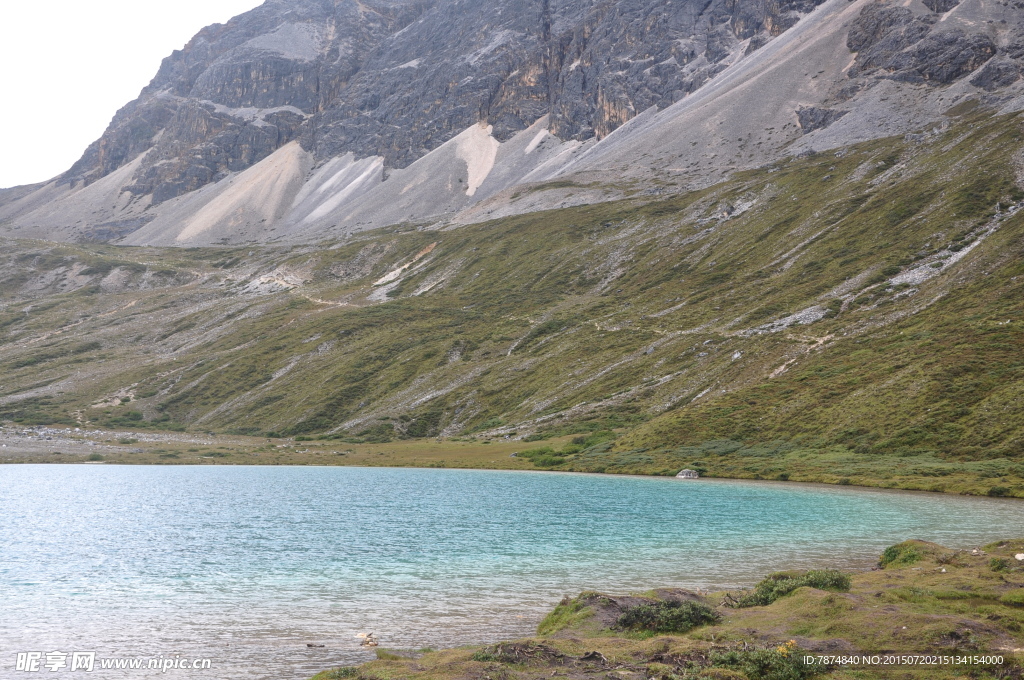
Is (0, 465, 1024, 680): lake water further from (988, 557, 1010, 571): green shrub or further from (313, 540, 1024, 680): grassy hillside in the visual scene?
(988, 557, 1010, 571): green shrub

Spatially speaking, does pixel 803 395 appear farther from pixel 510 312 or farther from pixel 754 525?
pixel 510 312

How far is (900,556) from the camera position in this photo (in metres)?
→ 28.6

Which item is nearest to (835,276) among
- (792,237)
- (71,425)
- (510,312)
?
(792,237)

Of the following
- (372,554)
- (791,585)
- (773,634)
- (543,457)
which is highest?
(372,554)

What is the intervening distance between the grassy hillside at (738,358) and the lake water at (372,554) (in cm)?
1846

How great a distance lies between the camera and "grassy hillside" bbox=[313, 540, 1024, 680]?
15430mm

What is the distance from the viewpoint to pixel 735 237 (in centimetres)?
17888

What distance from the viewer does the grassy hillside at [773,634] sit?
15430 millimetres

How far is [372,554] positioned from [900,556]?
78.8ft

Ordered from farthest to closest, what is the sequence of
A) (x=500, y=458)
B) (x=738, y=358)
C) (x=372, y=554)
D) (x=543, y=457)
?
(x=738, y=358) < (x=500, y=458) < (x=543, y=457) < (x=372, y=554)

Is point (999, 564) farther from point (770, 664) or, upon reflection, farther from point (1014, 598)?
point (770, 664)

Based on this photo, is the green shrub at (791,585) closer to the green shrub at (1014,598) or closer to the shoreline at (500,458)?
the green shrub at (1014,598)

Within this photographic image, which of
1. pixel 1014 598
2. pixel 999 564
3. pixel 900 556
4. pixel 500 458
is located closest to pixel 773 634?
pixel 1014 598

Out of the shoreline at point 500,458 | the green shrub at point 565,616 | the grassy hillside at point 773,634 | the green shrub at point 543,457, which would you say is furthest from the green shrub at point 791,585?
the green shrub at point 543,457
